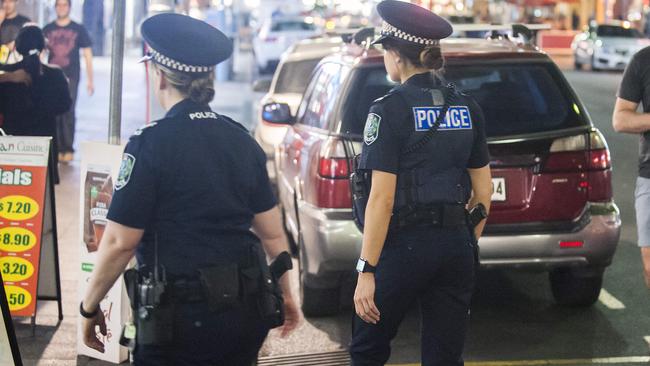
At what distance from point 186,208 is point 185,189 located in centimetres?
6

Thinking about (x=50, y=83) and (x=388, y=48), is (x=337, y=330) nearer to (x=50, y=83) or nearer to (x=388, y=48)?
(x=388, y=48)

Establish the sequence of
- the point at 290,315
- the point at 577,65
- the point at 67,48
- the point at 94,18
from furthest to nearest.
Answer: the point at 577,65 → the point at 94,18 → the point at 67,48 → the point at 290,315

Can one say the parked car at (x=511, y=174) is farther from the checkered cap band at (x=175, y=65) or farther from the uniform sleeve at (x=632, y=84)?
the checkered cap band at (x=175, y=65)

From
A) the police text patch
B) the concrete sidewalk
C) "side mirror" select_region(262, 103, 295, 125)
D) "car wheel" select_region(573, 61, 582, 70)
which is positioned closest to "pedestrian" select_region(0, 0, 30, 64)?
the concrete sidewalk

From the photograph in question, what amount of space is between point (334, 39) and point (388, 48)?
353 inches

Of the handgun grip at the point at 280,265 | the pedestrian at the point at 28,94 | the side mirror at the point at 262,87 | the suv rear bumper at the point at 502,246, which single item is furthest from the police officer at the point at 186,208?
the side mirror at the point at 262,87

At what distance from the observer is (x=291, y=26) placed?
118 ft

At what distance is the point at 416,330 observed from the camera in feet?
22.1

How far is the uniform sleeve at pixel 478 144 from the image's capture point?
4.31m

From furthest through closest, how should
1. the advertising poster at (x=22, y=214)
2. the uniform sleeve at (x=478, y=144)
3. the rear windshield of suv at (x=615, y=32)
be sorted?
the rear windshield of suv at (x=615, y=32), the advertising poster at (x=22, y=214), the uniform sleeve at (x=478, y=144)

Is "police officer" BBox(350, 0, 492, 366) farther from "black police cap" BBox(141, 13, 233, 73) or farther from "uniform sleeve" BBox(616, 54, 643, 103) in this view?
"uniform sleeve" BBox(616, 54, 643, 103)

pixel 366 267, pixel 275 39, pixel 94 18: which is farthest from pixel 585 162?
pixel 275 39

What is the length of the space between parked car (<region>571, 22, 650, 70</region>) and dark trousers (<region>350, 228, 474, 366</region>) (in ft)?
101

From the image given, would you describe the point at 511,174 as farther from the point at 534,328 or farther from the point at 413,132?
the point at 413,132
